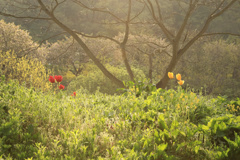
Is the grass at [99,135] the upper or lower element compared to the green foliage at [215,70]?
lower

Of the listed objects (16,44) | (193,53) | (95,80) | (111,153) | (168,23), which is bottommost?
(111,153)

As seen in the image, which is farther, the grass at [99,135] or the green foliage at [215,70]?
the green foliage at [215,70]

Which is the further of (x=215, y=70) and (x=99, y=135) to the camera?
(x=215, y=70)

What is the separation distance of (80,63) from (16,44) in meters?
4.56

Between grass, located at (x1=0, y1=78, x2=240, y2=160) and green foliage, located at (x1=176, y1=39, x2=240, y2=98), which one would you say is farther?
green foliage, located at (x1=176, y1=39, x2=240, y2=98)

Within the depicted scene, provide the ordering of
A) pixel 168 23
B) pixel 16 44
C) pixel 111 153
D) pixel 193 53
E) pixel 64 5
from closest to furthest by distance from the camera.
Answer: pixel 111 153
pixel 16 44
pixel 193 53
pixel 168 23
pixel 64 5

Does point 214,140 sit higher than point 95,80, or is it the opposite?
point 95,80

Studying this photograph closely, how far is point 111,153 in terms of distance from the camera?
2.13 m

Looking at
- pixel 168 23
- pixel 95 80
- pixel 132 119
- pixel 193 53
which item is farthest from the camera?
pixel 168 23

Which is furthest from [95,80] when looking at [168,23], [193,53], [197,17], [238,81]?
[197,17]

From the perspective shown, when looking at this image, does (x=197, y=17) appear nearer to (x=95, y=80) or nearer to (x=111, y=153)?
(x=95, y=80)

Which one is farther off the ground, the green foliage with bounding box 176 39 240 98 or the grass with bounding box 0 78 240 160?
the green foliage with bounding box 176 39 240 98

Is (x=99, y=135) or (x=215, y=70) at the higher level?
(x=215, y=70)

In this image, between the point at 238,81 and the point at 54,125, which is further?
the point at 238,81
